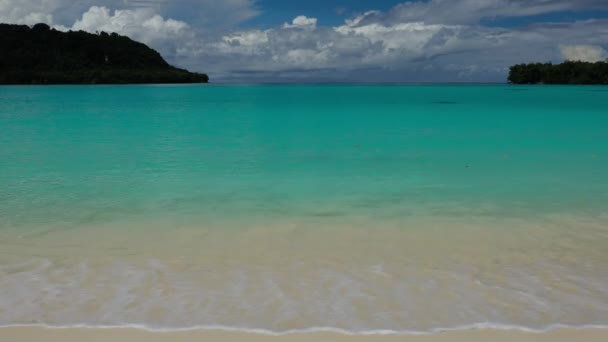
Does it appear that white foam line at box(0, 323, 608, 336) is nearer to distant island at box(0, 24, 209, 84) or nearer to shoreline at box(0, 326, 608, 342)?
shoreline at box(0, 326, 608, 342)

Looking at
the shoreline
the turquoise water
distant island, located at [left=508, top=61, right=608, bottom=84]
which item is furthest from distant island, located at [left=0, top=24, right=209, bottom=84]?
the shoreline

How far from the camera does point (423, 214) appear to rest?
266 inches

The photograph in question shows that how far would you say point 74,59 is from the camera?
144 meters

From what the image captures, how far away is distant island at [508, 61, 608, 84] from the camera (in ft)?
445

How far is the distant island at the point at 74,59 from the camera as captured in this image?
131 meters

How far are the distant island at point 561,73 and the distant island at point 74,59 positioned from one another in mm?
112089

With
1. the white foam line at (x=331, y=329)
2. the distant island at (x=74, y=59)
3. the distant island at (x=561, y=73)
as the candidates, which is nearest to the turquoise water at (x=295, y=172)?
the white foam line at (x=331, y=329)

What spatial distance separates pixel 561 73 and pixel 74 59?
464 feet

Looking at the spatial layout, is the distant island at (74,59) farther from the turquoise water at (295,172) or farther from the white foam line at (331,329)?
the white foam line at (331,329)

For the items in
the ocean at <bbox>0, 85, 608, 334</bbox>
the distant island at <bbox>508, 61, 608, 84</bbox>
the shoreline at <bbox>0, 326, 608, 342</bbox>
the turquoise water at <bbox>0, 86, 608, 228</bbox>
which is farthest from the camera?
the distant island at <bbox>508, 61, 608, 84</bbox>

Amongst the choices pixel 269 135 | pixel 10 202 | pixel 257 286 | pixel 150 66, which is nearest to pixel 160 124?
pixel 269 135

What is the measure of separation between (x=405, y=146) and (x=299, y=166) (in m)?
5.19

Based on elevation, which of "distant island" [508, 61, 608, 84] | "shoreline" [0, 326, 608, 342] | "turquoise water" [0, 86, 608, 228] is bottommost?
"turquoise water" [0, 86, 608, 228]

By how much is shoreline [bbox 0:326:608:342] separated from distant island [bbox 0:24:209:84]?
143274 mm
